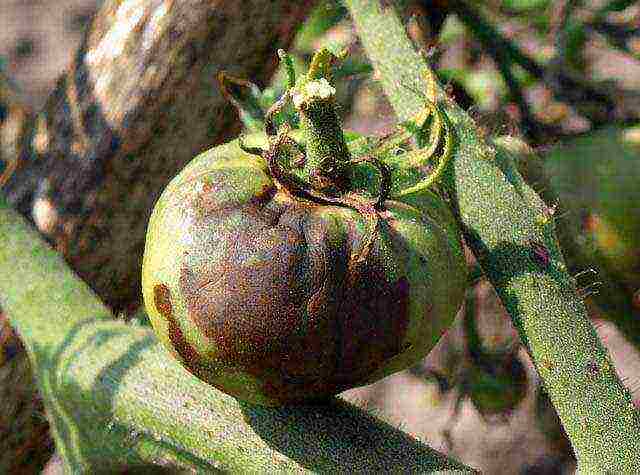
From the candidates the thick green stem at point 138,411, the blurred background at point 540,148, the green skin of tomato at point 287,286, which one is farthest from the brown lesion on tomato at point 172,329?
the blurred background at point 540,148

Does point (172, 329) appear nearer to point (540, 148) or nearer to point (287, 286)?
point (287, 286)

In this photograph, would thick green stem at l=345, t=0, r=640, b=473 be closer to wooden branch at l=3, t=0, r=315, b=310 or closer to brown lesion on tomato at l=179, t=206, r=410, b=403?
brown lesion on tomato at l=179, t=206, r=410, b=403

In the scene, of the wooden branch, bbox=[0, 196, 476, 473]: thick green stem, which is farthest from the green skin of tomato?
the wooden branch

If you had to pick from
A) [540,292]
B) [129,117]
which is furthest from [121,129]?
[540,292]

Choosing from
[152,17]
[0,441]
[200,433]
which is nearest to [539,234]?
[200,433]

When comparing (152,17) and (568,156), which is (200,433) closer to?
(152,17)

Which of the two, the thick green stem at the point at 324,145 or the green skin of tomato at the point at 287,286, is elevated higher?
the thick green stem at the point at 324,145

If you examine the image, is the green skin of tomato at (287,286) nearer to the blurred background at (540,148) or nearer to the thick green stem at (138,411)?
the thick green stem at (138,411)
